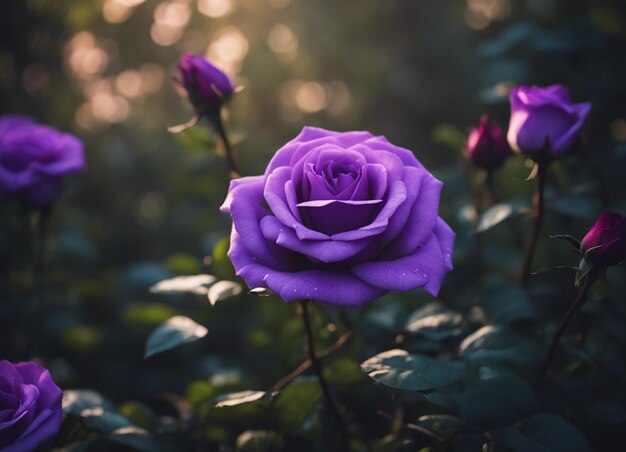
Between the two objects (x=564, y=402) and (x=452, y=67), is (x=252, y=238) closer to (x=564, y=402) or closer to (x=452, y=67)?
(x=564, y=402)

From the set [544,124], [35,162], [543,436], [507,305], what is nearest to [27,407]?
Result: [35,162]

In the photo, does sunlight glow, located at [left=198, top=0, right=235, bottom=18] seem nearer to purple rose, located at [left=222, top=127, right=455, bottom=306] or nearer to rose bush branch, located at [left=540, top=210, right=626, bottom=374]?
purple rose, located at [left=222, top=127, right=455, bottom=306]

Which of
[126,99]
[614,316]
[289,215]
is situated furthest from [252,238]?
[126,99]

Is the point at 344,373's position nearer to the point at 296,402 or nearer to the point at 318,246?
the point at 296,402

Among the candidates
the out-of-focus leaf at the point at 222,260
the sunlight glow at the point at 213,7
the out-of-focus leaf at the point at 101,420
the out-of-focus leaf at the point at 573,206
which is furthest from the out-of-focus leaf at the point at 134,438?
the sunlight glow at the point at 213,7

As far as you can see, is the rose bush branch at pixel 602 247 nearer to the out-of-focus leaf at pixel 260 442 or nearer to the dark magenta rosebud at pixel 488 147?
the dark magenta rosebud at pixel 488 147
